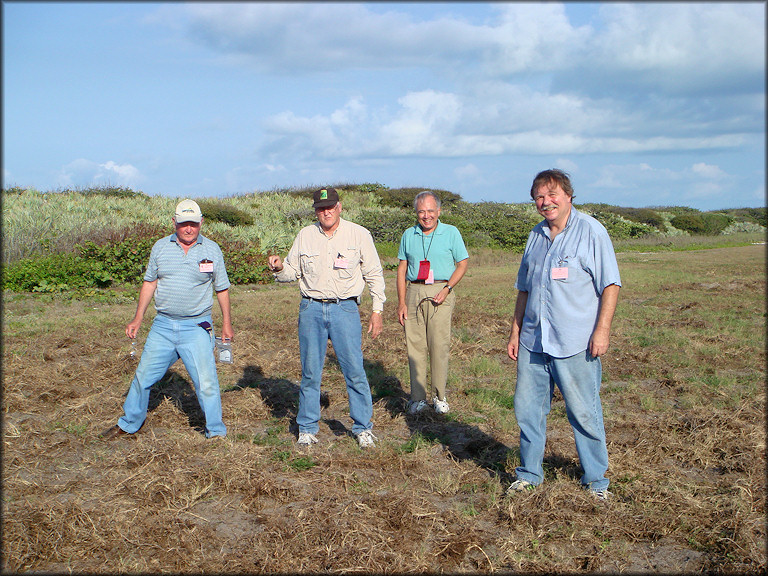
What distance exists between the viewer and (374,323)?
17.7 feet

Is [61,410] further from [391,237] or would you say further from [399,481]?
[391,237]

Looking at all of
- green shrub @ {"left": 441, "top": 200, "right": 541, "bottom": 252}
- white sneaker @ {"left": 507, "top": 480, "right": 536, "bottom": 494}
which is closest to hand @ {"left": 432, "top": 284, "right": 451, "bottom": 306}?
white sneaker @ {"left": 507, "top": 480, "right": 536, "bottom": 494}

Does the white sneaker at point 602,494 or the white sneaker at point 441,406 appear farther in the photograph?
the white sneaker at point 441,406

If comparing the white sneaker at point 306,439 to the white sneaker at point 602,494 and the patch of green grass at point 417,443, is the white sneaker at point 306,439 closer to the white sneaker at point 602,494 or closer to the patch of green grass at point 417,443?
the patch of green grass at point 417,443

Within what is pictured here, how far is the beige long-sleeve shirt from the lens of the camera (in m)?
5.19

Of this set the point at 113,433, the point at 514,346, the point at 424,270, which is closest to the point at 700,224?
the point at 424,270

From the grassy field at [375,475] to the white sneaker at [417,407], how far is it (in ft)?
0.53

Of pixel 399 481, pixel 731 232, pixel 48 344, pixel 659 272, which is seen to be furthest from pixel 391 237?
pixel 731 232

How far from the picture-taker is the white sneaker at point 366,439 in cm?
539

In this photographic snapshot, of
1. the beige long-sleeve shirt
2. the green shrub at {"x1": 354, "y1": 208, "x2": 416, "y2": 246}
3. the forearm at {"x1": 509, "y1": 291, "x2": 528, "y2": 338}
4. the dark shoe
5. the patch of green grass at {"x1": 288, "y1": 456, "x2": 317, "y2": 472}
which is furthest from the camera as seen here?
the green shrub at {"x1": 354, "y1": 208, "x2": 416, "y2": 246}

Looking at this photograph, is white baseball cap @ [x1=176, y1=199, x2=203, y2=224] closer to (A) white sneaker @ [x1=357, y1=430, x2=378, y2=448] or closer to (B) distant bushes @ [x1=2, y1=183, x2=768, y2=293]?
(A) white sneaker @ [x1=357, y1=430, x2=378, y2=448]

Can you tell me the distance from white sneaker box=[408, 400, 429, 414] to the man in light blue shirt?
7.10 ft

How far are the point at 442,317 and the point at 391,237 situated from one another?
19.0m

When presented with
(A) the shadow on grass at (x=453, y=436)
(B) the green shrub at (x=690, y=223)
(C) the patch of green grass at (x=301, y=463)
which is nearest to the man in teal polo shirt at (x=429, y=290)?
(A) the shadow on grass at (x=453, y=436)
